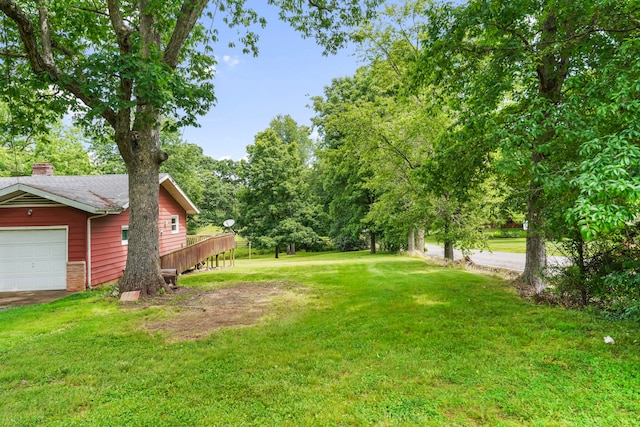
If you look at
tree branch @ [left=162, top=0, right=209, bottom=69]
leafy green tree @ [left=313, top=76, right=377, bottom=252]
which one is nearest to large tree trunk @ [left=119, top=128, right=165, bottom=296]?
tree branch @ [left=162, top=0, right=209, bottom=69]

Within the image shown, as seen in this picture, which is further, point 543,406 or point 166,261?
point 166,261

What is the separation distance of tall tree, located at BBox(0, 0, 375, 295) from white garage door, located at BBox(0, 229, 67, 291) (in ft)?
11.1

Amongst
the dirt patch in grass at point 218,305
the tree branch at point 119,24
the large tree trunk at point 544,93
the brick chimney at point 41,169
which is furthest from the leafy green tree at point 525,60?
the brick chimney at point 41,169

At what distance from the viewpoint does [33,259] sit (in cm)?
946

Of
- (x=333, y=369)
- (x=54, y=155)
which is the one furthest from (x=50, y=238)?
(x=54, y=155)

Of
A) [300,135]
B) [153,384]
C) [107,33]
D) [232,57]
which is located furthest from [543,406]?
[300,135]

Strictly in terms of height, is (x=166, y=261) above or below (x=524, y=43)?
below

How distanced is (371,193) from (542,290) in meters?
15.4

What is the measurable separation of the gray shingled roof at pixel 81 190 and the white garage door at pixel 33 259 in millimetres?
1105

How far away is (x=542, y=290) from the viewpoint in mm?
6656

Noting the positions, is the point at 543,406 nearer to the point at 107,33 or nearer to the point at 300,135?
the point at 107,33

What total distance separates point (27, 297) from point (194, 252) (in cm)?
488

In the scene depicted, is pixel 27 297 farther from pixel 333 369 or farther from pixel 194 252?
pixel 333 369

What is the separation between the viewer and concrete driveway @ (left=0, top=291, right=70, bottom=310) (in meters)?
7.92
